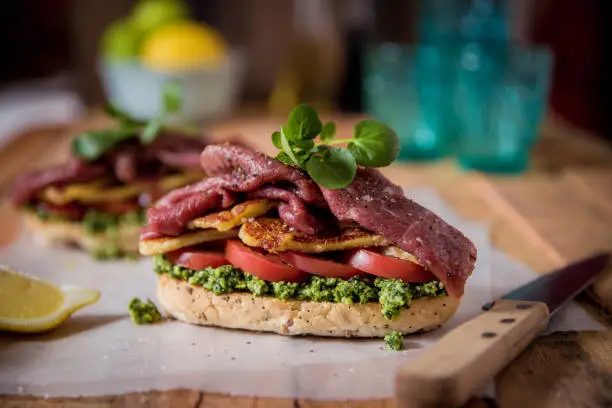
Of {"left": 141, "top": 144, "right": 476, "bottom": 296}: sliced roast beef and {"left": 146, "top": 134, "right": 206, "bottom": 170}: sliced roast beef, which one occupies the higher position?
{"left": 141, "top": 144, "right": 476, "bottom": 296}: sliced roast beef

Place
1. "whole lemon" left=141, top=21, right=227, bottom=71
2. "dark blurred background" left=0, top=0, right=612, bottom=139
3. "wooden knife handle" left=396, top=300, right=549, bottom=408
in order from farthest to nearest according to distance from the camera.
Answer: "dark blurred background" left=0, top=0, right=612, bottom=139 < "whole lemon" left=141, top=21, right=227, bottom=71 < "wooden knife handle" left=396, top=300, right=549, bottom=408

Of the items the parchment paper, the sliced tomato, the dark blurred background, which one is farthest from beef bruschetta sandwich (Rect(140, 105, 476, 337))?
the dark blurred background

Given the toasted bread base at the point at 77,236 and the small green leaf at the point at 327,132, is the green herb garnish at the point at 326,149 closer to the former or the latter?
the small green leaf at the point at 327,132

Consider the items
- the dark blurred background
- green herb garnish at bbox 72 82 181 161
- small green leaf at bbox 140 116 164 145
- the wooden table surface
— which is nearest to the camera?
the wooden table surface

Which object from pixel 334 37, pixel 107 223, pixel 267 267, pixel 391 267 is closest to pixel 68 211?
pixel 107 223

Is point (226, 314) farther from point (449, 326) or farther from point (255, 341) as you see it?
point (449, 326)

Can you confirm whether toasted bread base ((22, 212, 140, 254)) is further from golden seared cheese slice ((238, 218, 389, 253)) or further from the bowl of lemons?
the bowl of lemons

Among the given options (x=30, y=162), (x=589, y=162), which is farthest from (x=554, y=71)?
(x=30, y=162)

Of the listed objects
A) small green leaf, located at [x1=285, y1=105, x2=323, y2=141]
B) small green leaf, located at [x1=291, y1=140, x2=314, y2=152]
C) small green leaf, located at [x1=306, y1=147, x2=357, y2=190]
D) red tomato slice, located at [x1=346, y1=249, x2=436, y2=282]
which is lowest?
red tomato slice, located at [x1=346, y1=249, x2=436, y2=282]
